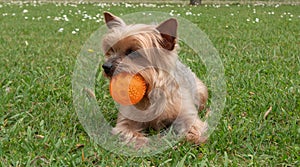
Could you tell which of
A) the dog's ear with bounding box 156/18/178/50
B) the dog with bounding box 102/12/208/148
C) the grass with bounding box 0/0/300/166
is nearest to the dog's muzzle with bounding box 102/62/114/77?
the dog with bounding box 102/12/208/148

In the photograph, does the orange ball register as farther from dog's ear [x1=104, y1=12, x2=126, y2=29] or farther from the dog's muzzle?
dog's ear [x1=104, y1=12, x2=126, y2=29]

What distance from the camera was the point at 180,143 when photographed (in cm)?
351

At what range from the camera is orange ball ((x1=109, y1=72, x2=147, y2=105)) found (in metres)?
3.33

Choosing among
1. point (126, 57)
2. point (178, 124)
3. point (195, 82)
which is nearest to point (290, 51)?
point (195, 82)

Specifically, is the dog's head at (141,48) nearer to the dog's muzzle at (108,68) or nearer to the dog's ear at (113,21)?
the dog's muzzle at (108,68)

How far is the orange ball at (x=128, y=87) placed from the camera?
3328 mm

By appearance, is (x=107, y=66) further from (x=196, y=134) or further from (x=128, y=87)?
(x=196, y=134)

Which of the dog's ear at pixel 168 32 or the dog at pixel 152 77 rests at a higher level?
the dog's ear at pixel 168 32

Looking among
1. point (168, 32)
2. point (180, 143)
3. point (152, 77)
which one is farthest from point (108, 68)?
point (180, 143)

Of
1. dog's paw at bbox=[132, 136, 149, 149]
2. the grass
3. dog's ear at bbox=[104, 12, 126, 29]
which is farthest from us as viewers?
dog's ear at bbox=[104, 12, 126, 29]

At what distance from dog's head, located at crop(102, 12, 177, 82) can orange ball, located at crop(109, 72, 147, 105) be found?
0.15 ft

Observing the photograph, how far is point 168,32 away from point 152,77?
380mm

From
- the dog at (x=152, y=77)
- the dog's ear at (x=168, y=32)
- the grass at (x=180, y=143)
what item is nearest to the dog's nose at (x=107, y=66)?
the dog at (x=152, y=77)

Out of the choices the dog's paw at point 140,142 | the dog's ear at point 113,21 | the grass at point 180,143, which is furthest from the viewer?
the dog's ear at point 113,21
